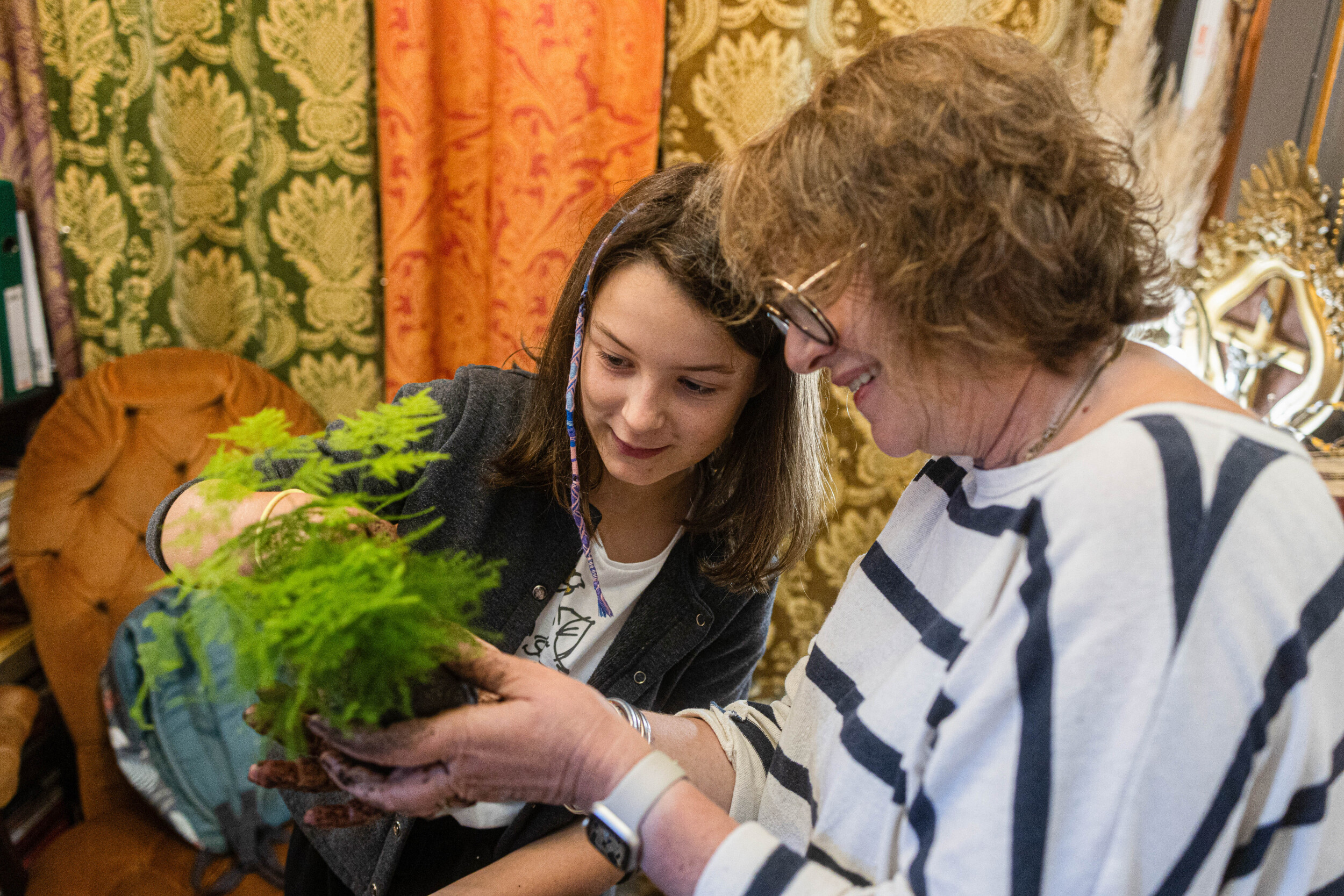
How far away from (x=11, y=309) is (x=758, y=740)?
182cm

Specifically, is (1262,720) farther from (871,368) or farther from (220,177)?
(220,177)

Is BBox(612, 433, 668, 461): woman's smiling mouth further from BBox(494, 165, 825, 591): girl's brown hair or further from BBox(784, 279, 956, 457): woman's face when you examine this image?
BBox(784, 279, 956, 457): woman's face

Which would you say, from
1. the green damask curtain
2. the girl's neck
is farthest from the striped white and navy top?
the green damask curtain

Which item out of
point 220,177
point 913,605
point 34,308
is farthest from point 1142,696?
point 34,308

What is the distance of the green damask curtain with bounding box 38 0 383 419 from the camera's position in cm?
193

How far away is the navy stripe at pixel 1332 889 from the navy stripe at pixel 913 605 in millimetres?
328

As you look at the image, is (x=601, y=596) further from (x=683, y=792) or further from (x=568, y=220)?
(x=568, y=220)

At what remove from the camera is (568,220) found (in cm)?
206

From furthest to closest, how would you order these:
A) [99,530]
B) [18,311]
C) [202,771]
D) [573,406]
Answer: [18,311]
[99,530]
[202,771]
[573,406]

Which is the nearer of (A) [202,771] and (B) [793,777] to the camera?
(B) [793,777]

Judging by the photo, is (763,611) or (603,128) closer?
(763,611)

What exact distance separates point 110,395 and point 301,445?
1288mm

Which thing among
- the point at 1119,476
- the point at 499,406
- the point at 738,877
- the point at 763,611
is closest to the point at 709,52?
the point at 499,406

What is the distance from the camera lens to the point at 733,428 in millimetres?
1304
